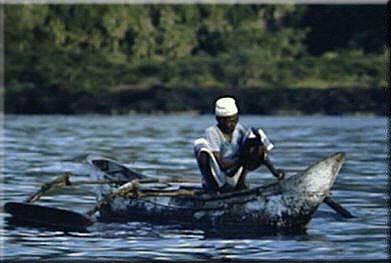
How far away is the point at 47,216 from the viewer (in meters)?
11.3

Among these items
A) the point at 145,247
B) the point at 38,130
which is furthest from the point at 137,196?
the point at 38,130

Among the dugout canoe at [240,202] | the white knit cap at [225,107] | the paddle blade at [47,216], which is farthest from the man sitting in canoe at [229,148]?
the paddle blade at [47,216]

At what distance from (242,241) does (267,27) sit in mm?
28376

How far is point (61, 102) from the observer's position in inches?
1438

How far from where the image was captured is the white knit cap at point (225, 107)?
34.2 ft

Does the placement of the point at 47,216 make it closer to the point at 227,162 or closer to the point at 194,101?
the point at 227,162

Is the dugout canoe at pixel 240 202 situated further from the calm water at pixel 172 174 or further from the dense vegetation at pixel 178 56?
the dense vegetation at pixel 178 56

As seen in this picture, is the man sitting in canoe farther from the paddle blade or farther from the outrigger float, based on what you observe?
the paddle blade

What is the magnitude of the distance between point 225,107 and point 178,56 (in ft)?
78.5

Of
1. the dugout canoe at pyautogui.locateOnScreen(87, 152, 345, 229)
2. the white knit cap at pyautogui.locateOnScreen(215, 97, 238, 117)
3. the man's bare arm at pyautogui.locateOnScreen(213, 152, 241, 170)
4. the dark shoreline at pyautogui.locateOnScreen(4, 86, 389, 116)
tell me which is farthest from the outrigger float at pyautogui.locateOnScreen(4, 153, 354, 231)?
the dark shoreline at pyautogui.locateOnScreen(4, 86, 389, 116)

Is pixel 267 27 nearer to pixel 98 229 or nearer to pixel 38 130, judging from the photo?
pixel 38 130

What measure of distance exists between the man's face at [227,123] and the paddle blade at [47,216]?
1.60 metres

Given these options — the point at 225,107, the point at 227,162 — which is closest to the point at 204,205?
the point at 227,162

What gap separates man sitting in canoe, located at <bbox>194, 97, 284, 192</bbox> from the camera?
10.4 m
